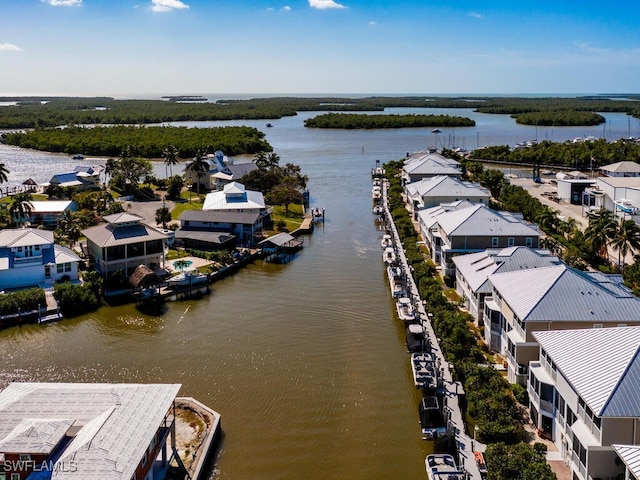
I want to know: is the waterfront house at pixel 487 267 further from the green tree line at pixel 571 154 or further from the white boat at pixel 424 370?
the green tree line at pixel 571 154

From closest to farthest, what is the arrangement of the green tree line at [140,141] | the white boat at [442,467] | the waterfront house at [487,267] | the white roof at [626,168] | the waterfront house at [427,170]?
1. the white boat at [442,467]
2. the waterfront house at [487,267]
3. the waterfront house at [427,170]
4. the white roof at [626,168]
5. the green tree line at [140,141]

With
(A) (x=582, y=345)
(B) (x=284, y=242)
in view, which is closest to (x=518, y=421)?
(A) (x=582, y=345)

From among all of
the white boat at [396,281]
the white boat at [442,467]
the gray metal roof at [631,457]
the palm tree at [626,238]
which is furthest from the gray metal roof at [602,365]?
the palm tree at [626,238]

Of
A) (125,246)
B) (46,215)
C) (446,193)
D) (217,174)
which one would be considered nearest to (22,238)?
(125,246)

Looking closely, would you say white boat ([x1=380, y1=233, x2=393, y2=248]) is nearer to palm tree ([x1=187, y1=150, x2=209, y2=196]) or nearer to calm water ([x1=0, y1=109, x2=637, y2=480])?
calm water ([x1=0, y1=109, x2=637, y2=480])

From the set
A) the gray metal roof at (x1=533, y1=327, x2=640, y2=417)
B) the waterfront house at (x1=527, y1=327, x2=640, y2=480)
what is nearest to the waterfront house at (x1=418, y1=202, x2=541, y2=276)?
the waterfront house at (x1=527, y1=327, x2=640, y2=480)

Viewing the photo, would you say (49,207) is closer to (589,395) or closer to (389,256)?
(389,256)
